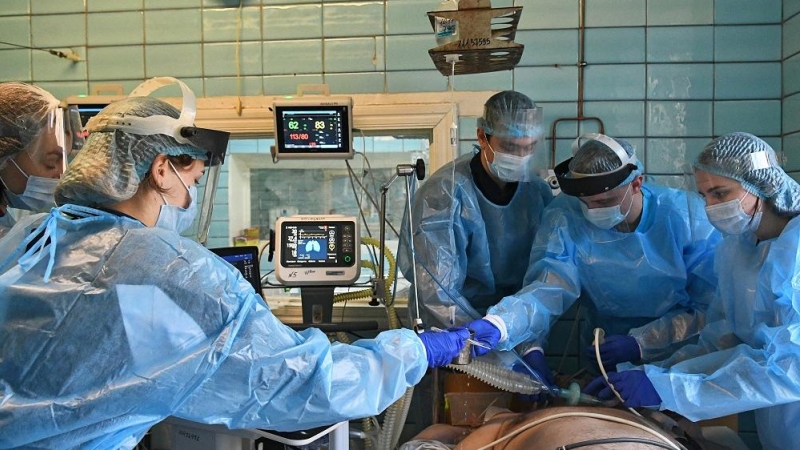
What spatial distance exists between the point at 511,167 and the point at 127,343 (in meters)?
1.36

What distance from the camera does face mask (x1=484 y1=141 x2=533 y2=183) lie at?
6.77 ft

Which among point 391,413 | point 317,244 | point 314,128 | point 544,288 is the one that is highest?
point 314,128

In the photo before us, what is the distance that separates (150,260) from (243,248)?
133 cm

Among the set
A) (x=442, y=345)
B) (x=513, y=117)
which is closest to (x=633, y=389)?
(x=442, y=345)

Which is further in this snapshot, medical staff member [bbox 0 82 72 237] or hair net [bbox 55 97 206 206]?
medical staff member [bbox 0 82 72 237]

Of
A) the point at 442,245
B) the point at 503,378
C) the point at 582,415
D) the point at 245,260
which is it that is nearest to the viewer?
the point at 582,415

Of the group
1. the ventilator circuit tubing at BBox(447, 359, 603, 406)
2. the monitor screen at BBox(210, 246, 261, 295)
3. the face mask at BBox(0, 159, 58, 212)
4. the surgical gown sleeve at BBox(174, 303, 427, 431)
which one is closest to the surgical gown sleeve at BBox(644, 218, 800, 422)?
the ventilator circuit tubing at BBox(447, 359, 603, 406)

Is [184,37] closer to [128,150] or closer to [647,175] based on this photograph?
[128,150]

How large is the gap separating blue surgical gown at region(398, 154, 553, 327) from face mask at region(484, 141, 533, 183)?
12cm

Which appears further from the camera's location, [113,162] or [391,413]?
[391,413]

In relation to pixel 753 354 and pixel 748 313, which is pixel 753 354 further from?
pixel 748 313

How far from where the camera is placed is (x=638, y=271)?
2.01 metres

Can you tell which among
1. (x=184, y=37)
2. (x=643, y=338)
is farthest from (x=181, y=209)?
(x=184, y=37)

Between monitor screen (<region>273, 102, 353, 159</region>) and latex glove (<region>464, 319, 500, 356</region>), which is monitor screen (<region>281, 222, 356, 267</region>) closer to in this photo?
monitor screen (<region>273, 102, 353, 159</region>)
